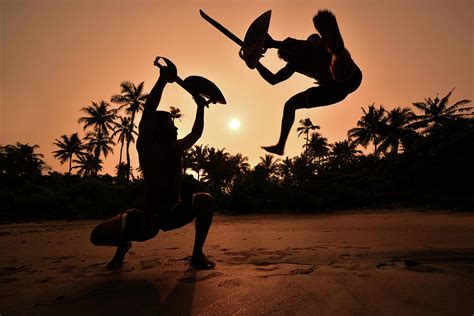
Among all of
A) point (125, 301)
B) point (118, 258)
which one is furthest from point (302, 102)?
point (118, 258)

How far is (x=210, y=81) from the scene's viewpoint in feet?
11.1

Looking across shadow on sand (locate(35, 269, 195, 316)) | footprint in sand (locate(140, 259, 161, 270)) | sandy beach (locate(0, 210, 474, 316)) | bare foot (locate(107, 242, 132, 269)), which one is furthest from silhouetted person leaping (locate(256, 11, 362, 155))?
bare foot (locate(107, 242, 132, 269))

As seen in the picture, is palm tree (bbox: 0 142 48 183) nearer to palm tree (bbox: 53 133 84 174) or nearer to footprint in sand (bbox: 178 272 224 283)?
palm tree (bbox: 53 133 84 174)

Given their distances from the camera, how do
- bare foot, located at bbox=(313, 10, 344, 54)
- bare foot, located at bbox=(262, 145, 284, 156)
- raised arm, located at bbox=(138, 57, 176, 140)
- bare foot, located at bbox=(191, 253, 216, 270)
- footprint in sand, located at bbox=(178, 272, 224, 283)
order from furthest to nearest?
raised arm, located at bbox=(138, 57, 176, 140)
bare foot, located at bbox=(191, 253, 216, 270)
bare foot, located at bbox=(262, 145, 284, 156)
footprint in sand, located at bbox=(178, 272, 224, 283)
bare foot, located at bbox=(313, 10, 344, 54)

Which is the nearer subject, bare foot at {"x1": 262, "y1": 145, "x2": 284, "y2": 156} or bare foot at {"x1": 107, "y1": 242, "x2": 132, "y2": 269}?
bare foot at {"x1": 262, "y1": 145, "x2": 284, "y2": 156}

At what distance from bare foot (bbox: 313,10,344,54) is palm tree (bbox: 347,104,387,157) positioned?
43.4m

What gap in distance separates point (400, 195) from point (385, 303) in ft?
79.1

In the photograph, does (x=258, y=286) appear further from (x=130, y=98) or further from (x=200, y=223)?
(x=130, y=98)

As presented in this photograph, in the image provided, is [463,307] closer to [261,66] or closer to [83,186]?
[261,66]

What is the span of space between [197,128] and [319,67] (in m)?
1.47

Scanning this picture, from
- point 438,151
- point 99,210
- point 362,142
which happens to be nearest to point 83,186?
point 99,210

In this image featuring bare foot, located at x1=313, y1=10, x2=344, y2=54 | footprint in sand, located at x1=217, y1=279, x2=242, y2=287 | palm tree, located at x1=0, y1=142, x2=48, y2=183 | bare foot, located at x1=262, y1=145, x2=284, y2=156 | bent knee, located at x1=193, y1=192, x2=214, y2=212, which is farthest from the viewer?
palm tree, located at x1=0, y1=142, x2=48, y2=183

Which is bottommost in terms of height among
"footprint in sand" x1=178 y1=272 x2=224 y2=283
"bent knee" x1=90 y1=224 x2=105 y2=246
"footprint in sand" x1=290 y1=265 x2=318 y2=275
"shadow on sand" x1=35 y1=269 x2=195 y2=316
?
"shadow on sand" x1=35 y1=269 x2=195 y2=316

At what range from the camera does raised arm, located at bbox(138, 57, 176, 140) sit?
3082 millimetres
